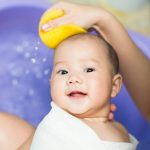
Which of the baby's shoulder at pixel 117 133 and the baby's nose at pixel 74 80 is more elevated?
the baby's nose at pixel 74 80

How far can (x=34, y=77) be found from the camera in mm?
1313

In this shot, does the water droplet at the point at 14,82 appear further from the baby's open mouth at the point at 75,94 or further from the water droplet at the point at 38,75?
the baby's open mouth at the point at 75,94

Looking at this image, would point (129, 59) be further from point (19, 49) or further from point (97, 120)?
point (19, 49)

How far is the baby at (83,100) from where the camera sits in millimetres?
944

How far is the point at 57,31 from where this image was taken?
3.34 ft

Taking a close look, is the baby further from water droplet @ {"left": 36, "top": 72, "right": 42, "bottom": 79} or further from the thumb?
water droplet @ {"left": 36, "top": 72, "right": 42, "bottom": 79}

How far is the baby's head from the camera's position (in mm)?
968

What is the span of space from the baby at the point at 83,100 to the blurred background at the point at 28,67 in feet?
0.75

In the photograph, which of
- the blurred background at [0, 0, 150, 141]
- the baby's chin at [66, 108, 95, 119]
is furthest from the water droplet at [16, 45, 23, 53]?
the baby's chin at [66, 108, 95, 119]

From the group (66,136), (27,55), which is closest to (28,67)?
(27,55)

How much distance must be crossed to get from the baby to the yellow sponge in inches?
0.5

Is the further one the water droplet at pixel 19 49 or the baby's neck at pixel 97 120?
the water droplet at pixel 19 49

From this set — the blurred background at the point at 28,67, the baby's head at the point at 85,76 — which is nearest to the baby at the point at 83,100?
the baby's head at the point at 85,76

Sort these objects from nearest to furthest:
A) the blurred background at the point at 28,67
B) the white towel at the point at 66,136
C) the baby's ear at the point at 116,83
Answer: the white towel at the point at 66,136 < the baby's ear at the point at 116,83 < the blurred background at the point at 28,67
